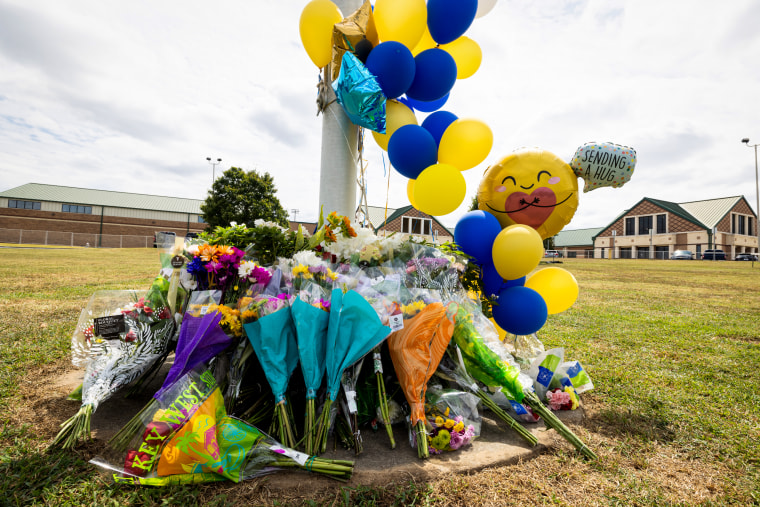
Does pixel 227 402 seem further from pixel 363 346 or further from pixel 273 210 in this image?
pixel 273 210

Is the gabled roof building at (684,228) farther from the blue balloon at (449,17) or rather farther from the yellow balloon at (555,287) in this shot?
the blue balloon at (449,17)

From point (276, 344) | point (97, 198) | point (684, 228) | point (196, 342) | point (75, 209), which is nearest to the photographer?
point (196, 342)

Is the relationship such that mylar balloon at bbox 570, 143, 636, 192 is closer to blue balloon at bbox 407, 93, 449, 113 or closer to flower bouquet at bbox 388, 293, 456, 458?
blue balloon at bbox 407, 93, 449, 113

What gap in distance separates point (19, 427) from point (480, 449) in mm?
2971

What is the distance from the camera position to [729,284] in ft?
42.8

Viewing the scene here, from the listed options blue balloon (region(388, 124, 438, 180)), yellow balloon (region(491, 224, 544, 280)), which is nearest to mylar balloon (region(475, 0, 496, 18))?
blue balloon (region(388, 124, 438, 180))

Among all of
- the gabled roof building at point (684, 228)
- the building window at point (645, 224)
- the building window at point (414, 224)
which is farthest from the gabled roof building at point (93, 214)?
the building window at point (645, 224)

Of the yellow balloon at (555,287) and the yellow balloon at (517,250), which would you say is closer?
the yellow balloon at (517,250)

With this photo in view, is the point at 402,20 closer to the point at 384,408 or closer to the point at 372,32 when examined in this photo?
the point at 372,32

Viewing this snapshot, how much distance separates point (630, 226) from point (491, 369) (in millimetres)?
44591

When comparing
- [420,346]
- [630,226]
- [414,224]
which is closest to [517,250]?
[420,346]

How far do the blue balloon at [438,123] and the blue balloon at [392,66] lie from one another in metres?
0.42

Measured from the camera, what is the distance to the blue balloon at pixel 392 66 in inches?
127

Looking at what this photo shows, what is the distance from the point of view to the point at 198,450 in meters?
1.89
